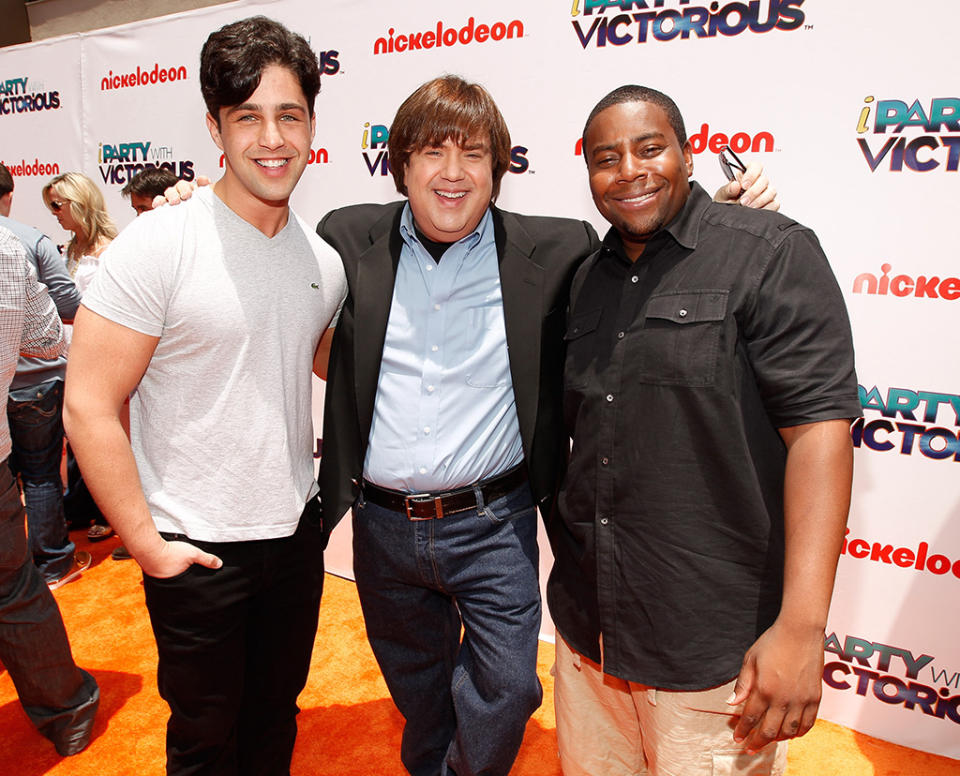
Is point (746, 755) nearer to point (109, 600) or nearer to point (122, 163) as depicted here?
point (109, 600)

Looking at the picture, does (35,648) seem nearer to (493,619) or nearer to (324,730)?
(324,730)

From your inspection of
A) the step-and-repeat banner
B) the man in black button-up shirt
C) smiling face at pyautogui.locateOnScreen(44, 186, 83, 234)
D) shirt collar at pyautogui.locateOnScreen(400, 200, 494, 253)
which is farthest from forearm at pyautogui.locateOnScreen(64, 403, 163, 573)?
smiling face at pyautogui.locateOnScreen(44, 186, 83, 234)

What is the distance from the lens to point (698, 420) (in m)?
1.47

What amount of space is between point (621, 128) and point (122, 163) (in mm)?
3965

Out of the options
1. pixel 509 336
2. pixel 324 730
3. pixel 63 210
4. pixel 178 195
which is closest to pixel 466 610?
pixel 509 336

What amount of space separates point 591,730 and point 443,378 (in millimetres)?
1035

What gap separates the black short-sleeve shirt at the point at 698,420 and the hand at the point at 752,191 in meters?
0.22

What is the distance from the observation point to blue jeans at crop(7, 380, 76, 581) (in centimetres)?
375

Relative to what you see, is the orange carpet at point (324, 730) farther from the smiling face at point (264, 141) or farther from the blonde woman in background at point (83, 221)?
the smiling face at point (264, 141)

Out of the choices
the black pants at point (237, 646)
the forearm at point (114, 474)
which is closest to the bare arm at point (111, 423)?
the forearm at point (114, 474)

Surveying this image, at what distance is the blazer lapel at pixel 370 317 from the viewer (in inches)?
76.9

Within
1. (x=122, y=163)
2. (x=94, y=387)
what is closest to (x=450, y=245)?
(x=94, y=387)

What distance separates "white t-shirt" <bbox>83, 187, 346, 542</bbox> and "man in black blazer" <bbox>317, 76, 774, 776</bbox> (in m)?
0.24

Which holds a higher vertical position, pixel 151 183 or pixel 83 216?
pixel 151 183
